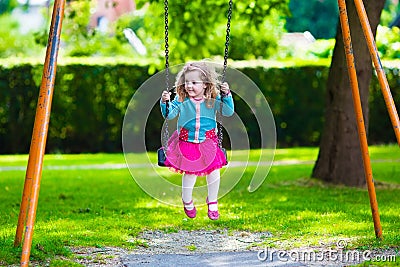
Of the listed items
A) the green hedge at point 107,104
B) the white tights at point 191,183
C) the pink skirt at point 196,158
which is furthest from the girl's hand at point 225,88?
the green hedge at point 107,104

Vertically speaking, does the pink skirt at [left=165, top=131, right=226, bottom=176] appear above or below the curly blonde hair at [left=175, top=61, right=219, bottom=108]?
below

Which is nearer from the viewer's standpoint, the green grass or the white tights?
the white tights

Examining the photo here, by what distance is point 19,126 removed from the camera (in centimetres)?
1407

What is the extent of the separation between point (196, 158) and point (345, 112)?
3805 millimetres

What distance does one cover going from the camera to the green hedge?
45.9 feet

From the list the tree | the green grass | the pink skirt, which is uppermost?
the tree

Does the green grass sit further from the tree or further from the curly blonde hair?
the tree

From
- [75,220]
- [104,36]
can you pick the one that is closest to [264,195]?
[75,220]

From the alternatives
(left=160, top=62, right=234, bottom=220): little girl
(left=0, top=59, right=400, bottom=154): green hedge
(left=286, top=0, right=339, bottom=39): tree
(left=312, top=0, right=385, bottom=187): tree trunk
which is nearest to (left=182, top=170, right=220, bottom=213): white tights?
(left=160, top=62, right=234, bottom=220): little girl

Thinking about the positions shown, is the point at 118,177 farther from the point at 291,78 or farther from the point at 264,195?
the point at 291,78

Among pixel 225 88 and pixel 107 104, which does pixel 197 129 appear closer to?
pixel 225 88

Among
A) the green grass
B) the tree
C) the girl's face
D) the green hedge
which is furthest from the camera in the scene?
the tree

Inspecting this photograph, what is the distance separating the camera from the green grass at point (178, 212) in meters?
5.93

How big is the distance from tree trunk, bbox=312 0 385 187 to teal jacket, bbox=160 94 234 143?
3.54m
